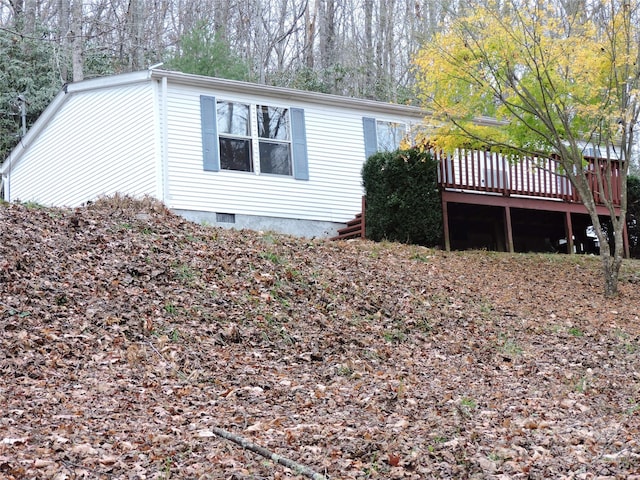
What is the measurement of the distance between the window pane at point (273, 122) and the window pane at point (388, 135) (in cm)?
204

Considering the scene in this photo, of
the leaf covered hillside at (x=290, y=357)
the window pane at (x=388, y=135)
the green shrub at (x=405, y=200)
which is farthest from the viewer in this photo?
the window pane at (x=388, y=135)

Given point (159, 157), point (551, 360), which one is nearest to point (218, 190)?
point (159, 157)

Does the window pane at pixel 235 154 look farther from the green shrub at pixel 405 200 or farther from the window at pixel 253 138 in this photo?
the green shrub at pixel 405 200

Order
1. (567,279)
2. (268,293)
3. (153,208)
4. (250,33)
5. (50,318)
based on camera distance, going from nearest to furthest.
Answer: (50,318), (268,293), (153,208), (567,279), (250,33)

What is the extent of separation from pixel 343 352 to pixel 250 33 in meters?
25.4

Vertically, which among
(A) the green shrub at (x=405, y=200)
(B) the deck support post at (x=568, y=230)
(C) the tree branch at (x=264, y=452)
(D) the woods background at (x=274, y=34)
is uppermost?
(D) the woods background at (x=274, y=34)

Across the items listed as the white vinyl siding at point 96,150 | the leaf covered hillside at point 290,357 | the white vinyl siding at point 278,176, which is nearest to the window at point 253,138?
the white vinyl siding at point 278,176

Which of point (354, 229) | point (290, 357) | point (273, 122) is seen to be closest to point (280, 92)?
point (273, 122)

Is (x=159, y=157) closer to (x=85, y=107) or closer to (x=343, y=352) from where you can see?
(x=85, y=107)

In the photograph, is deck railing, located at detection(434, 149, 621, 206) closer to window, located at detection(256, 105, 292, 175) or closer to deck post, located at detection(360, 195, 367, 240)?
deck post, located at detection(360, 195, 367, 240)

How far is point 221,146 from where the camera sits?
14.9 metres

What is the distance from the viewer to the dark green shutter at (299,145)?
15.5 metres

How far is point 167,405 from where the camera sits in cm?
655

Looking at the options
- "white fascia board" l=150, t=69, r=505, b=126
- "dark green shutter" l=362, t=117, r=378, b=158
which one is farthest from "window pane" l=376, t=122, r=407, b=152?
"white fascia board" l=150, t=69, r=505, b=126
